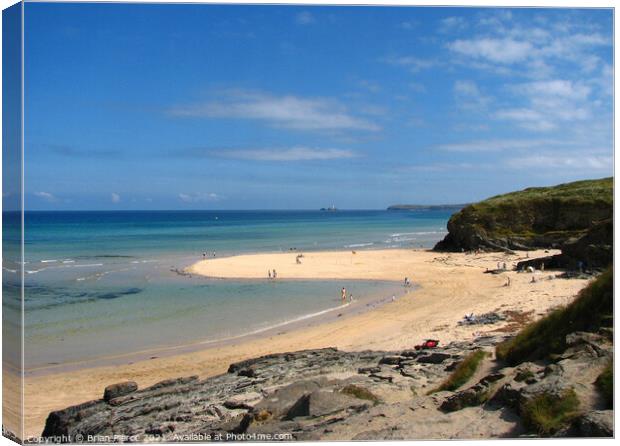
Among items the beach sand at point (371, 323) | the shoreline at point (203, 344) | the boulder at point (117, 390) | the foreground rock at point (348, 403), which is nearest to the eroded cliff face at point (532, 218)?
the beach sand at point (371, 323)

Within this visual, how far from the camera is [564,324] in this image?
28.8 ft

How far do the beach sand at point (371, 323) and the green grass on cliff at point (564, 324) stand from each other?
7015 millimetres

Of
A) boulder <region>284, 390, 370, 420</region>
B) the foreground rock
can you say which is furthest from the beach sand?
boulder <region>284, 390, 370, 420</region>

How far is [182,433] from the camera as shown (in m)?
8.44

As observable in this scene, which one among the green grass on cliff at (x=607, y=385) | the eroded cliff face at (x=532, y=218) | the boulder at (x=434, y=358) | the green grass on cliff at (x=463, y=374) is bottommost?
the boulder at (x=434, y=358)

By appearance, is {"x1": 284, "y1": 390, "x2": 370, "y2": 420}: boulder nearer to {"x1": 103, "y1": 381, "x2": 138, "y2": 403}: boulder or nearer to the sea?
the sea

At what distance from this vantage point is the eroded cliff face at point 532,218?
147 ft

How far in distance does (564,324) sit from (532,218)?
142ft

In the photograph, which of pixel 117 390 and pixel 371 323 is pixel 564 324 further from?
pixel 371 323

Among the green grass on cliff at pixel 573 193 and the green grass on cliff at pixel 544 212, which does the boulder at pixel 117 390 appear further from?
the green grass on cliff at pixel 573 193

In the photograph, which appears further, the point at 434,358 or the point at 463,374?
the point at 434,358

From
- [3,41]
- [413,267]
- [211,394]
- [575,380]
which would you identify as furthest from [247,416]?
[413,267]

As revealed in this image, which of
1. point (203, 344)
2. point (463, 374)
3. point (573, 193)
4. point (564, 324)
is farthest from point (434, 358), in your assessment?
point (573, 193)

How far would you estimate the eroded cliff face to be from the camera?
4469cm
